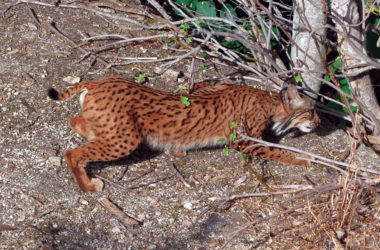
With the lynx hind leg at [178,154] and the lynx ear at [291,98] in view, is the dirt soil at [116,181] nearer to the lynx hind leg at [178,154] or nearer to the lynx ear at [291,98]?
the lynx hind leg at [178,154]

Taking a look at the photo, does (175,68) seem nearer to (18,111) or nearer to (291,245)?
(18,111)

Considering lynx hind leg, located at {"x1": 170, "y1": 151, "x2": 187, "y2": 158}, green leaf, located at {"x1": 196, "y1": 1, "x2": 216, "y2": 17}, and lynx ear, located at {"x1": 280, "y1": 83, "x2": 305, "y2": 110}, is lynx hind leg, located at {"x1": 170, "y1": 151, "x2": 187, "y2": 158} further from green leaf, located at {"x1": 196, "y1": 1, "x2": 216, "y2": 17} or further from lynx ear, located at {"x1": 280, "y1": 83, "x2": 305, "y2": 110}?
green leaf, located at {"x1": 196, "y1": 1, "x2": 216, "y2": 17}

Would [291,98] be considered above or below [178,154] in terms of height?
above

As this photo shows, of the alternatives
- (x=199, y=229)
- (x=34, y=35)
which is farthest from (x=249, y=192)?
(x=34, y=35)

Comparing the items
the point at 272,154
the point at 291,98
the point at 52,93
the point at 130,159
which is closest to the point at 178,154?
the point at 130,159

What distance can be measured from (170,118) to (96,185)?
0.90 meters

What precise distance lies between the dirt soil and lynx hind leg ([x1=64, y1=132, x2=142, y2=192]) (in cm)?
10

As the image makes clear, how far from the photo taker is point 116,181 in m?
5.01

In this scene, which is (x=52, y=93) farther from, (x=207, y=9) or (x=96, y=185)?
(x=207, y=9)

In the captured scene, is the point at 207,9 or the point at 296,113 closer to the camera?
the point at 296,113

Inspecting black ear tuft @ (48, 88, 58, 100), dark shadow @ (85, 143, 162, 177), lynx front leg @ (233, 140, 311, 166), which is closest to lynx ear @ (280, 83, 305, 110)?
lynx front leg @ (233, 140, 311, 166)

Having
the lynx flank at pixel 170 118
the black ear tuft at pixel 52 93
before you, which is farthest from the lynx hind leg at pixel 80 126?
the black ear tuft at pixel 52 93

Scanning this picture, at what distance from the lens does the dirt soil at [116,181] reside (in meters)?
4.51

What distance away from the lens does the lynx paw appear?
4.86 m
